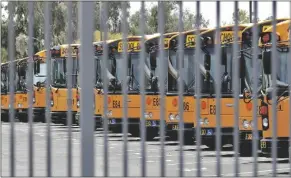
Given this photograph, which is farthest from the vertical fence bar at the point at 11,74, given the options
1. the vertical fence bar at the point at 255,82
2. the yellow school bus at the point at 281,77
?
the yellow school bus at the point at 281,77

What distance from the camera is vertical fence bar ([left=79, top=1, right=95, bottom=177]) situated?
5.30 metres

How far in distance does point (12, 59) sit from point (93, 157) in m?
0.79

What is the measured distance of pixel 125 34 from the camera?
214 inches

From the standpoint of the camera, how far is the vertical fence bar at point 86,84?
530cm

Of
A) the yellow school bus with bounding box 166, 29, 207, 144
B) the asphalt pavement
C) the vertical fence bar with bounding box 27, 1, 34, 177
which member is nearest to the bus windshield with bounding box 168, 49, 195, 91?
the yellow school bus with bounding box 166, 29, 207, 144

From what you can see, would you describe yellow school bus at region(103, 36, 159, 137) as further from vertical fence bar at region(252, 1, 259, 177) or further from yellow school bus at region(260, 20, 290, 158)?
yellow school bus at region(260, 20, 290, 158)

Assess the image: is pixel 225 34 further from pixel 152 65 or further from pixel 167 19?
pixel 152 65

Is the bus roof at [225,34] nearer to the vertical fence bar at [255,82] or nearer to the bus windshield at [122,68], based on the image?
the vertical fence bar at [255,82]

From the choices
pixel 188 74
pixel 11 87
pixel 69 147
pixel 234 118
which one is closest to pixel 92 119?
pixel 69 147

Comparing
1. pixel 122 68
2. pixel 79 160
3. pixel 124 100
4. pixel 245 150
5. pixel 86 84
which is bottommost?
pixel 245 150

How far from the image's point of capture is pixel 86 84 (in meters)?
5.32

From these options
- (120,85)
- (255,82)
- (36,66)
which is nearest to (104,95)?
(36,66)

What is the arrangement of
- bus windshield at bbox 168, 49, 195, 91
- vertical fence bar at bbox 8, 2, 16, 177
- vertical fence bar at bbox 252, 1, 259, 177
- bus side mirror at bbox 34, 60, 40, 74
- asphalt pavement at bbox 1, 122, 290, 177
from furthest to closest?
bus windshield at bbox 168, 49, 195, 91 < bus side mirror at bbox 34, 60, 40, 74 < asphalt pavement at bbox 1, 122, 290, 177 < vertical fence bar at bbox 252, 1, 259, 177 < vertical fence bar at bbox 8, 2, 16, 177

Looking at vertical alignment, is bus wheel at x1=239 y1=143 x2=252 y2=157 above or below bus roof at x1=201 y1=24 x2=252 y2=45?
below
